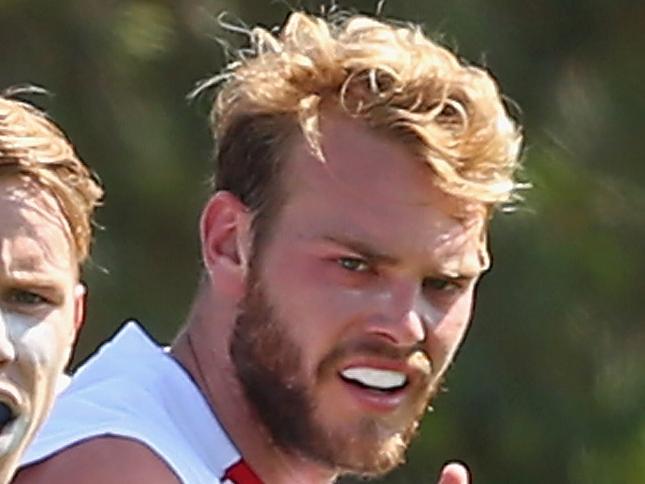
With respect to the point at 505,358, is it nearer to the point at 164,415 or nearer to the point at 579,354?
the point at 579,354

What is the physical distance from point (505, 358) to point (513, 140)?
2.95m

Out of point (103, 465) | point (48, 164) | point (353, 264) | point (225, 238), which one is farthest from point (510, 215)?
point (48, 164)

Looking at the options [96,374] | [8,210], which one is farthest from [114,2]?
[8,210]

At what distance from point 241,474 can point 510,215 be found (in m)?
2.82

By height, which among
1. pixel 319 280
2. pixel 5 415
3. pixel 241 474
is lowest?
pixel 241 474

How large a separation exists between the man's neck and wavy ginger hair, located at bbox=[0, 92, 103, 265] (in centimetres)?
57

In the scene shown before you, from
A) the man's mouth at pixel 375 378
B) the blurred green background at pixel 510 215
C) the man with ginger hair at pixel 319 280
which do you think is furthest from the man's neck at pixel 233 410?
the blurred green background at pixel 510 215

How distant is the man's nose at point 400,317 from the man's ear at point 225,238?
0.21 m

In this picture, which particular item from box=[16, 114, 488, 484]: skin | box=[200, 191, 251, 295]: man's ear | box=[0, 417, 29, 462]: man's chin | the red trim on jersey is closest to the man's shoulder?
box=[16, 114, 488, 484]: skin

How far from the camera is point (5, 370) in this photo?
2.45m

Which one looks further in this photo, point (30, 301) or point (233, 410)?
point (233, 410)

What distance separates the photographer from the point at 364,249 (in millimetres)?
2939

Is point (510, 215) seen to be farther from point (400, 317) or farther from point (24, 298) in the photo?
point (24, 298)

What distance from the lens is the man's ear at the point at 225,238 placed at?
3.05 metres
